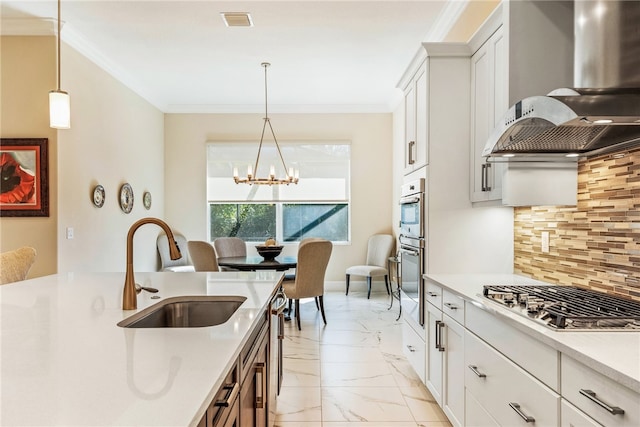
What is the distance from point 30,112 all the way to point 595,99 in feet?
13.9

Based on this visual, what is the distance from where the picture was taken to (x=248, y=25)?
369 cm

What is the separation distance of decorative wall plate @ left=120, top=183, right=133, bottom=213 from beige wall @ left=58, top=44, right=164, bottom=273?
64mm

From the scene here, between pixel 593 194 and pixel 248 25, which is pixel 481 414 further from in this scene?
pixel 248 25

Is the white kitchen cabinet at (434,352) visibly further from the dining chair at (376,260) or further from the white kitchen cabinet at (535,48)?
the dining chair at (376,260)

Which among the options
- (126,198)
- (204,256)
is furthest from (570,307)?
(126,198)

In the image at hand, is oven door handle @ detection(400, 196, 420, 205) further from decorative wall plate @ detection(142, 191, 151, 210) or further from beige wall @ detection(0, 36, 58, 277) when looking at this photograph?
decorative wall plate @ detection(142, 191, 151, 210)

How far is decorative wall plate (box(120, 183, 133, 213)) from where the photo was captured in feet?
15.9

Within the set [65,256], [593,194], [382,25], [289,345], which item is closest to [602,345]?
[593,194]

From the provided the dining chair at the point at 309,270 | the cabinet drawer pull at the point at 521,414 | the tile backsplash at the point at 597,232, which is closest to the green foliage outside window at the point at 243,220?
the dining chair at the point at 309,270

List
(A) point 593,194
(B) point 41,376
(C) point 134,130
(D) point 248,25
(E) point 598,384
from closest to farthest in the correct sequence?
(B) point 41,376
(E) point 598,384
(A) point 593,194
(D) point 248,25
(C) point 134,130

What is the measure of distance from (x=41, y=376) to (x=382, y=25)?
3.71 m

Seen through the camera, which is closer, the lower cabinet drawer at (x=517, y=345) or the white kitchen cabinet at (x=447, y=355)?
the lower cabinet drawer at (x=517, y=345)

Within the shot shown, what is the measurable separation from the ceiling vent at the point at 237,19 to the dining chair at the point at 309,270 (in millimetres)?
2154

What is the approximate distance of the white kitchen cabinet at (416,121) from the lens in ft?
8.91
